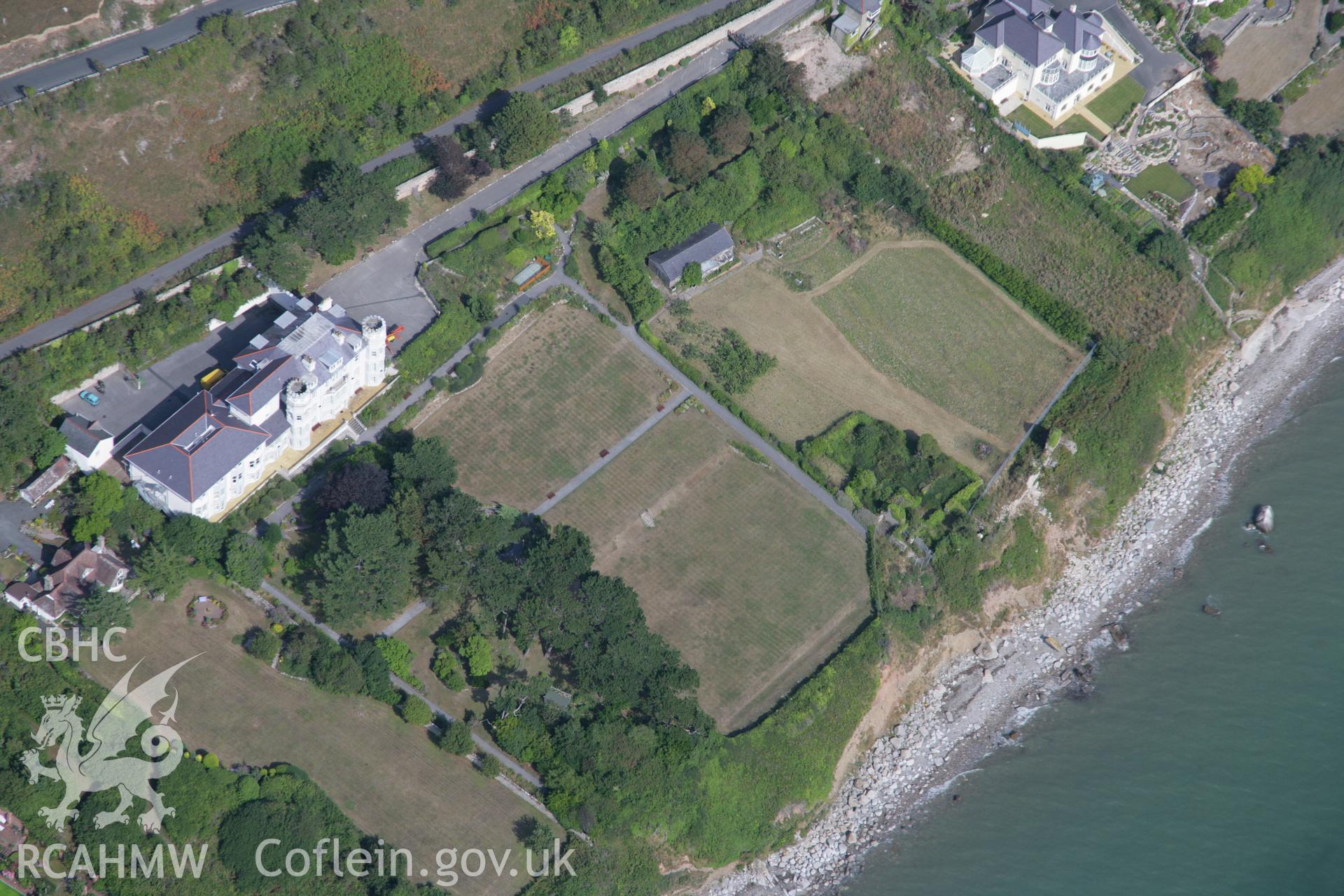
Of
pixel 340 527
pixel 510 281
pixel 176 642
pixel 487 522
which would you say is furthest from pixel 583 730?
pixel 510 281

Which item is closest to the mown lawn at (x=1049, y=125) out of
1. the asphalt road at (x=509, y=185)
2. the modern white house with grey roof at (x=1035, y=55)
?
the modern white house with grey roof at (x=1035, y=55)

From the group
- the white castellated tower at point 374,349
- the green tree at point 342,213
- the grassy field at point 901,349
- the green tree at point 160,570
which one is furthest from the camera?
the grassy field at point 901,349

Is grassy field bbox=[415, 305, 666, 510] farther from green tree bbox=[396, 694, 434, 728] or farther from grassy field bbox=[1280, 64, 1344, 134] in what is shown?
grassy field bbox=[1280, 64, 1344, 134]

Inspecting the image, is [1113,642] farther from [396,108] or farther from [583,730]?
[396,108]

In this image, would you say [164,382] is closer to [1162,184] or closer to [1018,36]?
[1018,36]

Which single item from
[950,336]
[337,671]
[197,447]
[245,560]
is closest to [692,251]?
[950,336]

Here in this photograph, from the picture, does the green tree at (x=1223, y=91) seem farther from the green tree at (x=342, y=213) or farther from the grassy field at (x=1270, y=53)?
the green tree at (x=342, y=213)
